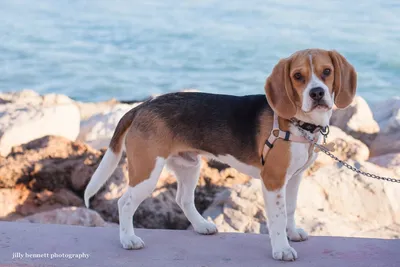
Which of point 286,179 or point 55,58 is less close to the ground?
point 286,179

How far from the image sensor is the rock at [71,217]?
6.68 meters

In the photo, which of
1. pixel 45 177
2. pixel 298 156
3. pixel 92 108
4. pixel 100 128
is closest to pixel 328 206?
pixel 298 156

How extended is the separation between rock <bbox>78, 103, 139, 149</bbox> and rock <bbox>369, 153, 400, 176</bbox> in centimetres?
334

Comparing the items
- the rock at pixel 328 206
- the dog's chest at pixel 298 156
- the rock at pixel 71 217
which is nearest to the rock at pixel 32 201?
the rock at pixel 71 217

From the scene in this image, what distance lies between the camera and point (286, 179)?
4664 millimetres

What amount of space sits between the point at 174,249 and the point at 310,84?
1520mm

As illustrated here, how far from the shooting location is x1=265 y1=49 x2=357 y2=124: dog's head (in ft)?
14.2

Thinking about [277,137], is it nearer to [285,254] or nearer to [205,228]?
[285,254]

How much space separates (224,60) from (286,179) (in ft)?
51.4

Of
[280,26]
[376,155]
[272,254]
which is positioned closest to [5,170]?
[272,254]

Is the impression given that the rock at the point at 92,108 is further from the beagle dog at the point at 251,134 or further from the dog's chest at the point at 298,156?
the dog's chest at the point at 298,156

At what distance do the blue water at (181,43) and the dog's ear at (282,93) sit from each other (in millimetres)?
12237

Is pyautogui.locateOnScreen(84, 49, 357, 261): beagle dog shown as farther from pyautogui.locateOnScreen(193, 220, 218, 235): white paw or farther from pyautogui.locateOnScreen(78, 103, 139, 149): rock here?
pyautogui.locateOnScreen(78, 103, 139, 149): rock

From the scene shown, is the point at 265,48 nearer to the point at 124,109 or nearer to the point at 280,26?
the point at 280,26
